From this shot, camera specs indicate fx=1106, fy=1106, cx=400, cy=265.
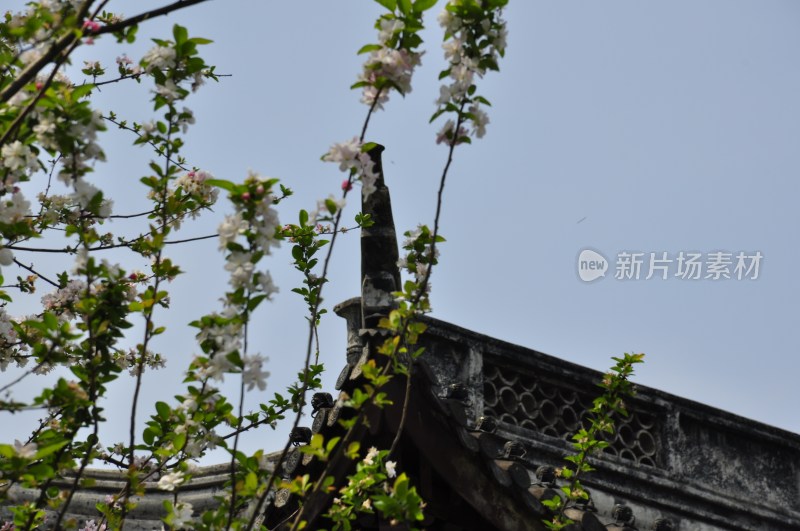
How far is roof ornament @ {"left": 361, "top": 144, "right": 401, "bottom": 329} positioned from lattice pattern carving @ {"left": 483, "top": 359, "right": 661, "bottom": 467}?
1.29 m

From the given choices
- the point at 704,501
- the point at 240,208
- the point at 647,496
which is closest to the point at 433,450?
the point at 240,208

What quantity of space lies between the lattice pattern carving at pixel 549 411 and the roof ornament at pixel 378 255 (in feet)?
4.24

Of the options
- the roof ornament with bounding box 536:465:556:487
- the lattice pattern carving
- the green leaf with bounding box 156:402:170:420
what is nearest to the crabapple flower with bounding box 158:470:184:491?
the green leaf with bounding box 156:402:170:420

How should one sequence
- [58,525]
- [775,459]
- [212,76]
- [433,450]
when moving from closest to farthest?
1. [58,525]
2. [433,450]
3. [212,76]
4. [775,459]

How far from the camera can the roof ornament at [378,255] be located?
5.23m

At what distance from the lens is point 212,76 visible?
657 centimetres

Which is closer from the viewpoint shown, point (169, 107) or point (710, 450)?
point (169, 107)

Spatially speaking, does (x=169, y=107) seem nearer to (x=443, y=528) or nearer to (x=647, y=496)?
(x=443, y=528)

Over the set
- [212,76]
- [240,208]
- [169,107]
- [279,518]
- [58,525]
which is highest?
[212,76]

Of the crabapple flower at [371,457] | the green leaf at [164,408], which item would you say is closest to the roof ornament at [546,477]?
the crabapple flower at [371,457]

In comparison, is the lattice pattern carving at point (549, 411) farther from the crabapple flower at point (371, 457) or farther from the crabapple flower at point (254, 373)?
the crabapple flower at point (254, 373)

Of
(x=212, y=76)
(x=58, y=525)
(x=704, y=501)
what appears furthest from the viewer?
(x=704, y=501)

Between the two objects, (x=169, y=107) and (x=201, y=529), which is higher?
(x=169, y=107)

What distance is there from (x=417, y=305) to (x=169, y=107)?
1209mm
